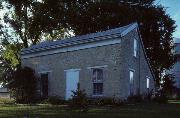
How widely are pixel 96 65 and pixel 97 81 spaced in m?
1.17

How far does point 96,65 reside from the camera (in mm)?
25016

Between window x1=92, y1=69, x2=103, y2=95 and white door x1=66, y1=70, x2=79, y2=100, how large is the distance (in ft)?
6.15

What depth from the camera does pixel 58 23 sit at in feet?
154

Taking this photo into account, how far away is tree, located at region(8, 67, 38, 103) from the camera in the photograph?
95.4ft

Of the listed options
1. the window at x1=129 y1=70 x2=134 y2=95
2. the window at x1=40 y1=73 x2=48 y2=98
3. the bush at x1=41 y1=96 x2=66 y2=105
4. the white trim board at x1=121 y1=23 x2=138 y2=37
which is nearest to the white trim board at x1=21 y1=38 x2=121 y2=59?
the white trim board at x1=121 y1=23 x2=138 y2=37

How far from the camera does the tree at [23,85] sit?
29078mm

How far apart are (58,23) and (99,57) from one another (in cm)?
2307

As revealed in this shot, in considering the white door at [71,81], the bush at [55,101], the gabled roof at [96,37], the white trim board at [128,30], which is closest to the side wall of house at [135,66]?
the white trim board at [128,30]

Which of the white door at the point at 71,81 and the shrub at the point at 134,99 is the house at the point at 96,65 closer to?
the white door at the point at 71,81

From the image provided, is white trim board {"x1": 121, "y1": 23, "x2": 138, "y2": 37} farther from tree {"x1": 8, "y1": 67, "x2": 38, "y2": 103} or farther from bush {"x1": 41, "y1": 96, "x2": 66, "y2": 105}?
tree {"x1": 8, "y1": 67, "x2": 38, "y2": 103}

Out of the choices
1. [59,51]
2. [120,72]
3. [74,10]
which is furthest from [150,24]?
[120,72]

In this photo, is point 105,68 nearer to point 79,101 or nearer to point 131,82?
point 131,82

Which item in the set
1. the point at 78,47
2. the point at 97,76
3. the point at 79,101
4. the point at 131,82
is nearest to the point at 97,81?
the point at 97,76

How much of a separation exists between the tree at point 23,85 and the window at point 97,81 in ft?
22.2
